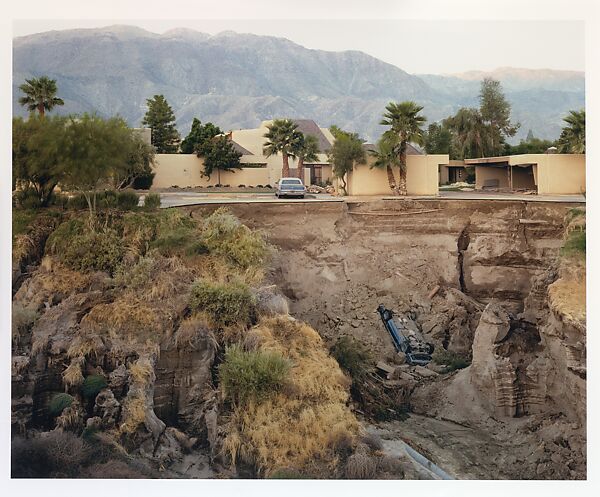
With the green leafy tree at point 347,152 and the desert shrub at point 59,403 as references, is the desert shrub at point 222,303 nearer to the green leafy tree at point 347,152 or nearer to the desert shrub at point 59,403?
the desert shrub at point 59,403

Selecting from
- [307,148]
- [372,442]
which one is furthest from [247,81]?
[372,442]

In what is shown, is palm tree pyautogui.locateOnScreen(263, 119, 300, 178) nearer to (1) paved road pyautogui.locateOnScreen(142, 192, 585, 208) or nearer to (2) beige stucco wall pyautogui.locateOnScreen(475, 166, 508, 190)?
(1) paved road pyautogui.locateOnScreen(142, 192, 585, 208)

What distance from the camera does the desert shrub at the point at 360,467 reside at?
28.6 feet

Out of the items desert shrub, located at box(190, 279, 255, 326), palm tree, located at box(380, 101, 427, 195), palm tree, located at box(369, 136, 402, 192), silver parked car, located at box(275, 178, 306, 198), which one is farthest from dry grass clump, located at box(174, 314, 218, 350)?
palm tree, located at box(380, 101, 427, 195)

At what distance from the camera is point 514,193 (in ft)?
42.5

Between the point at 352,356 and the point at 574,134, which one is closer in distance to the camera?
the point at 574,134

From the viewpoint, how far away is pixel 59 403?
30.1ft

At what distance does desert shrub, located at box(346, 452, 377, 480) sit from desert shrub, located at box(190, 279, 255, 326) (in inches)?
98.9

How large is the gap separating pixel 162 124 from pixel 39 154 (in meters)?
2.73

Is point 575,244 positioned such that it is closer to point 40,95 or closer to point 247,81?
point 247,81

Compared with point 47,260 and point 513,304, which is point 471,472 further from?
point 47,260

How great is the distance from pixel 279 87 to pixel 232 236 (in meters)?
3.48

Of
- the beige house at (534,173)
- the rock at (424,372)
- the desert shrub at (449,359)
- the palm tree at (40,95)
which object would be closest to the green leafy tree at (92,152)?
the palm tree at (40,95)

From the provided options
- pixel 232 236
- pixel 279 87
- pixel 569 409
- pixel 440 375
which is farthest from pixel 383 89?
pixel 569 409
